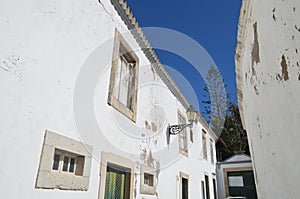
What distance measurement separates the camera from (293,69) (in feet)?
4.86

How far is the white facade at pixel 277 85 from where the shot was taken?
58.6 inches

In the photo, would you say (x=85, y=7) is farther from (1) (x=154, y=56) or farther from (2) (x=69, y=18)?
(1) (x=154, y=56)

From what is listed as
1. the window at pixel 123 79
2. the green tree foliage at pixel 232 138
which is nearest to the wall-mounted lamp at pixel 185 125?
the window at pixel 123 79

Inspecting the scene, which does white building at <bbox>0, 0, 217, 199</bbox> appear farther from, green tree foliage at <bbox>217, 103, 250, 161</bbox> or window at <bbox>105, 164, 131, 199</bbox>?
green tree foliage at <bbox>217, 103, 250, 161</bbox>

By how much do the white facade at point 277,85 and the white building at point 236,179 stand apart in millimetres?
12112

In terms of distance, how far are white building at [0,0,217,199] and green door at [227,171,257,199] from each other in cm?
957

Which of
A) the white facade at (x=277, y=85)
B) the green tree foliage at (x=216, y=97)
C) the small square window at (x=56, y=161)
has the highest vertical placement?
the green tree foliage at (x=216, y=97)

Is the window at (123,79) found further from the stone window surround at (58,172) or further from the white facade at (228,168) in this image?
the white facade at (228,168)

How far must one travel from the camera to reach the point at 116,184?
3.90 meters

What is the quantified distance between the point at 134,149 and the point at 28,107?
2614 millimetres

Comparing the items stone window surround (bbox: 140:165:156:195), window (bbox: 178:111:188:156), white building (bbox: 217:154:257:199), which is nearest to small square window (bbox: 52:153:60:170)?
stone window surround (bbox: 140:165:156:195)

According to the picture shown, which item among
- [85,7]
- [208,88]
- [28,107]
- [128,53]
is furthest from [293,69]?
[208,88]

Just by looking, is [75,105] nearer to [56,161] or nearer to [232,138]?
[56,161]

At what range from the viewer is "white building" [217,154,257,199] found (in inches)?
526
